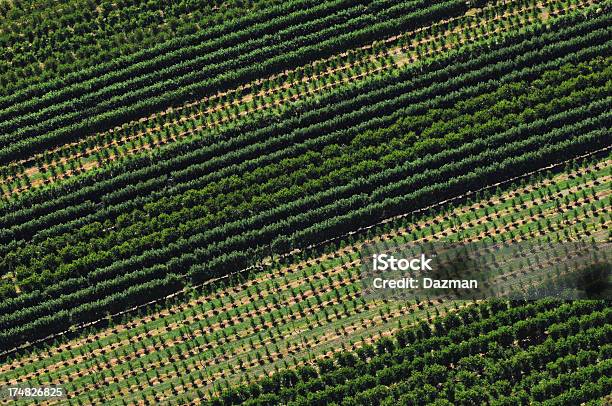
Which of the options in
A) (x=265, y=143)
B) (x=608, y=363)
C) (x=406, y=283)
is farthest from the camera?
(x=265, y=143)

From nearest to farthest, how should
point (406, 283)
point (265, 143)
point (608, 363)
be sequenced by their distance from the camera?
point (608, 363), point (406, 283), point (265, 143)

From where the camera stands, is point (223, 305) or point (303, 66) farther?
point (303, 66)

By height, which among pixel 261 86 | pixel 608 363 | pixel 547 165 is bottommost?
pixel 608 363

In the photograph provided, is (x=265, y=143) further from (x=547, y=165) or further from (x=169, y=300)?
(x=547, y=165)

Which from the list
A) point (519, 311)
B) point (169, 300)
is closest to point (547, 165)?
point (519, 311)

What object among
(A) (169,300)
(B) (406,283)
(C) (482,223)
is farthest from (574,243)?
(A) (169,300)

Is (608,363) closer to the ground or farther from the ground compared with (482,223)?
closer to the ground
